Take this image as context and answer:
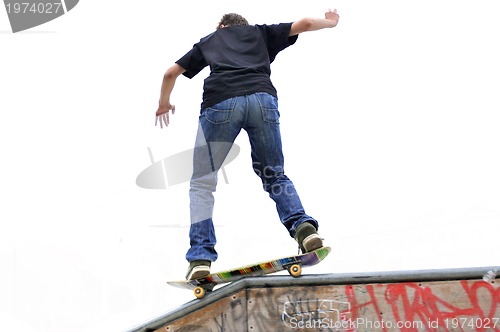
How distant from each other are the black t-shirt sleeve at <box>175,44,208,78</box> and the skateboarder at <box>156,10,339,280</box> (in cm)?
12

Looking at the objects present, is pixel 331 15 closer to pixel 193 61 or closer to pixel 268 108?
pixel 268 108

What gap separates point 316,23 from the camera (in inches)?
192

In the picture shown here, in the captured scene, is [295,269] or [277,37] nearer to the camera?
[295,269]

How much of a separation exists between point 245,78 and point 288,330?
1920 millimetres

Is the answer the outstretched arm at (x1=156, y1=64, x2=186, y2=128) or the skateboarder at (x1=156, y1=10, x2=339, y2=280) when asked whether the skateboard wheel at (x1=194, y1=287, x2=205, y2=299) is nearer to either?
the skateboarder at (x1=156, y1=10, x2=339, y2=280)

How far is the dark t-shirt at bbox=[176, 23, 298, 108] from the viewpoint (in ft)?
15.8

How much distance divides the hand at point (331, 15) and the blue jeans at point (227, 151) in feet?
2.61

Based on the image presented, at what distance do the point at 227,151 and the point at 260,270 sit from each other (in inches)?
38.3

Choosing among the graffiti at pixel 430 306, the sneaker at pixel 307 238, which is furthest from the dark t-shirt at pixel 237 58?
the graffiti at pixel 430 306

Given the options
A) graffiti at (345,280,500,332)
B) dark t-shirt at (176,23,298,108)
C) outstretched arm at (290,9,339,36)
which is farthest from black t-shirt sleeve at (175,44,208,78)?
graffiti at (345,280,500,332)

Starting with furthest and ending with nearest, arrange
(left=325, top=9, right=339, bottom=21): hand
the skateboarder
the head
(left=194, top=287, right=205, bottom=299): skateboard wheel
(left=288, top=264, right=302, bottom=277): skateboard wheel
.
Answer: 1. the head
2. (left=325, top=9, right=339, bottom=21): hand
3. the skateboarder
4. (left=194, top=287, right=205, bottom=299): skateboard wheel
5. (left=288, top=264, right=302, bottom=277): skateboard wheel

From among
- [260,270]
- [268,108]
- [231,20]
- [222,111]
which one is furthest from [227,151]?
[231,20]

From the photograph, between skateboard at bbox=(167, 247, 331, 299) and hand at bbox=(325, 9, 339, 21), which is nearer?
skateboard at bbox=(167, 247, 331, 299)

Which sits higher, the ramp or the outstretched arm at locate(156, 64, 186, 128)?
the outstretched arm at locate(156, 64, 186, 128)
